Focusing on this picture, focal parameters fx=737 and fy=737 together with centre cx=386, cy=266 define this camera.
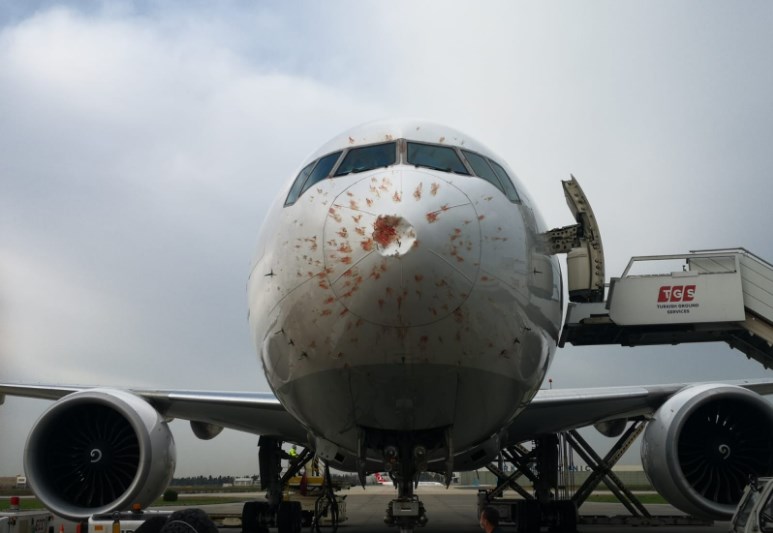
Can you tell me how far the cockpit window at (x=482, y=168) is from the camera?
607cm

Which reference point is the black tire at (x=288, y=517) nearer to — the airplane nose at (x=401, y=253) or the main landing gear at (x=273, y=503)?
the main landing gear at (x=273, y=503)

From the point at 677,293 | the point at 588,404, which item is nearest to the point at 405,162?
the point at 588,404

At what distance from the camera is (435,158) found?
6.01 metres

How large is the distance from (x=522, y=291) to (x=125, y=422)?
19.5 feet

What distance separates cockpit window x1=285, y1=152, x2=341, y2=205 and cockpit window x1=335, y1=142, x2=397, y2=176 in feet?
0.43

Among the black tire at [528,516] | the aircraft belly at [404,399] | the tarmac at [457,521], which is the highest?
the aircraft belly at [404,399]

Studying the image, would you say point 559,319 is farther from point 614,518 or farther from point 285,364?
point 614,518

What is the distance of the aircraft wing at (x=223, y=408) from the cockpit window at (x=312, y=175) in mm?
3792

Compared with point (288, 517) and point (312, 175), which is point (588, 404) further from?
point (312, 175)

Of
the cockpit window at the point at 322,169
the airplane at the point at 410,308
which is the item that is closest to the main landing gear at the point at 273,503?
the airplane at the point at 410,308

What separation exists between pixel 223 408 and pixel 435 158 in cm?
559

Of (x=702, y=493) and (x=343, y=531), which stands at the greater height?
(x=702, y=493)

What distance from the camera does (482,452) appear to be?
8.17 metres

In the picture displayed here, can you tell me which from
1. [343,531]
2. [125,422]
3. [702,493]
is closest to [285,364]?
[125,422]
